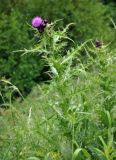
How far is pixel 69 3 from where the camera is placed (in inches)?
412

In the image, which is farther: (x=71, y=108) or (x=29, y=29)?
(x=29, y=29)

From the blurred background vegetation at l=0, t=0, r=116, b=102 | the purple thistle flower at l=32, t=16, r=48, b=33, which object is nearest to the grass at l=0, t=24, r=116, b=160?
the purple thistle flower at l=32, t=16, r=48, b=33

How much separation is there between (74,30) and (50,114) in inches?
241

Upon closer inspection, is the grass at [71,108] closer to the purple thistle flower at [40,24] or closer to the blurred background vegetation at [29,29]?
the purple thistle flower at [40,24]

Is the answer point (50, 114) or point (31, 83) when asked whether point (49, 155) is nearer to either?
point (50, 114)

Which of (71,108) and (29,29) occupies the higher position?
(71,108)

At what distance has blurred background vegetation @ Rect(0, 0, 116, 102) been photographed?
9.19 metres

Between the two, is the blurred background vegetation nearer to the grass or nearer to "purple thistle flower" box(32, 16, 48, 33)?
the grass

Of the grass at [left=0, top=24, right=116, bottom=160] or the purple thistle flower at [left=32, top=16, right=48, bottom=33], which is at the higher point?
the purple thistle flower at [left=32, top=16, right=48, bottom=33]

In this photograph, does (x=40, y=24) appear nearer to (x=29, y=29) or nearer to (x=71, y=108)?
(x=71, y=108)

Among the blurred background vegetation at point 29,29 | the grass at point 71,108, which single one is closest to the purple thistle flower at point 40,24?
the grass at point 71,108

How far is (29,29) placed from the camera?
9.63 metres

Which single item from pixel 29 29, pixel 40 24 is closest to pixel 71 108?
pixel 40 24

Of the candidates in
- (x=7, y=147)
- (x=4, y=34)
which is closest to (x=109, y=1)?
(x=4, y=34)
